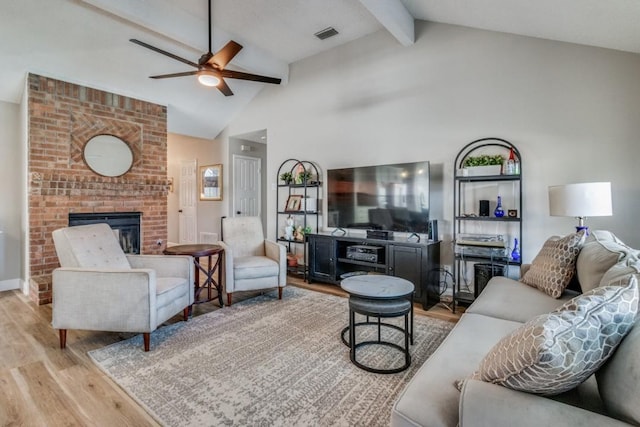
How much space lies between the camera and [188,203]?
721 cm

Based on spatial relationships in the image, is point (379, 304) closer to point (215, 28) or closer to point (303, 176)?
point (303, 176)

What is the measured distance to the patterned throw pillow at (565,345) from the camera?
888 millimetres

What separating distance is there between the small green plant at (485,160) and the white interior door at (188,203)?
551cm

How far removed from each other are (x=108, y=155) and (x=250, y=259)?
2.51 m

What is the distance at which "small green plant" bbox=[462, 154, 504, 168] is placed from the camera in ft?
10.7

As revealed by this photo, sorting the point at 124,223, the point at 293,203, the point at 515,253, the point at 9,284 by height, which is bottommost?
the point at 9,284

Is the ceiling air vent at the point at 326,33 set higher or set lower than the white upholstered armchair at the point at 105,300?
higher

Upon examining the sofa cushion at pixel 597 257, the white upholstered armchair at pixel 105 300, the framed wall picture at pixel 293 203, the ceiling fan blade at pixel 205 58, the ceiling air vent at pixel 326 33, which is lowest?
the white upholstered armchair at pixel 105 300

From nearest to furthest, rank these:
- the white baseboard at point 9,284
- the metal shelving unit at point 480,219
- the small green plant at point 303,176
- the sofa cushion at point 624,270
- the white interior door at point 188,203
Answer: the sofa cushion at point 624,270 < the metal shelving unit at point 480,219 < the white baseboard at point 9,284 < the small green plant at point 303,176 < the white interior door at point 188,203

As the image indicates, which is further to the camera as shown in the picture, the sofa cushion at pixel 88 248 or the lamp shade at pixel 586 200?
the sofa cushion at pixel 88 248

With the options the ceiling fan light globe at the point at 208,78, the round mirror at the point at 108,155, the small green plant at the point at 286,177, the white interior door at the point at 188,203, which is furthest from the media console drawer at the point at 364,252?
the white interior door at the point at 188,203

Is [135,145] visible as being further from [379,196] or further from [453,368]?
[453,368]

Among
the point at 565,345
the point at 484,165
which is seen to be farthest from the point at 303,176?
the point at 565,345

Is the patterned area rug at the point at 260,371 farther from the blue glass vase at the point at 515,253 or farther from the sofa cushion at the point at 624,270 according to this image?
the sofa cushion at the point at 624,270
